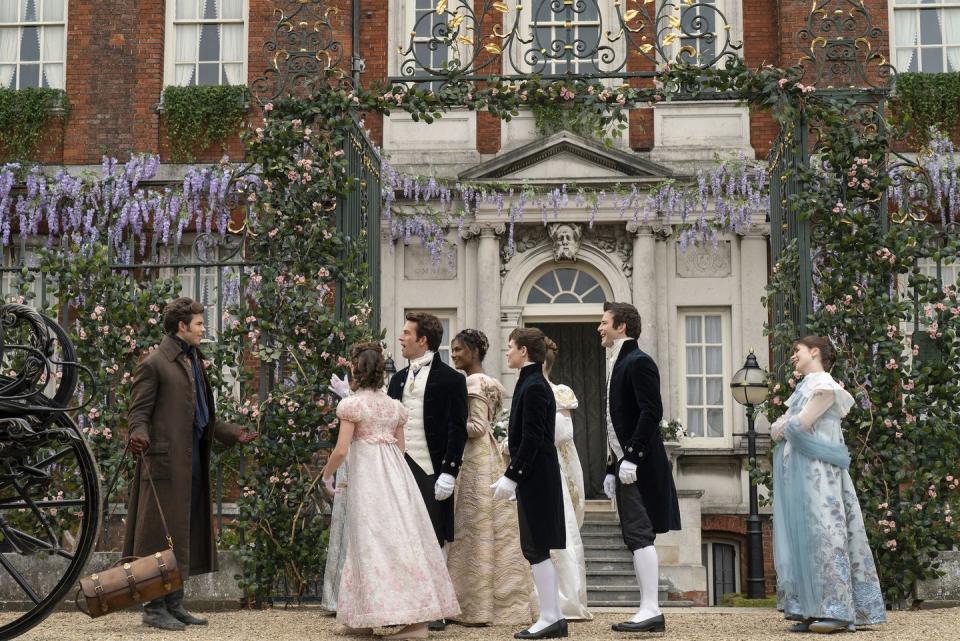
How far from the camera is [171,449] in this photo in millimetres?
7398

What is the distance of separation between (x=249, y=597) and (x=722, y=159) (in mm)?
8970

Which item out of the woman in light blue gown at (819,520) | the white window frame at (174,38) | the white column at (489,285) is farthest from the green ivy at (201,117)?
the woman in light blue gown at (819,520)

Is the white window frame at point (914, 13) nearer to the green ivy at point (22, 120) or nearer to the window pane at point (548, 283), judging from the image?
the window pane at point (548, 283)

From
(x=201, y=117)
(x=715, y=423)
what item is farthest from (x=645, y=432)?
(x=201, y=117)

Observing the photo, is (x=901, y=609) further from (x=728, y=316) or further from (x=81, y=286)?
(x=728, y=316)

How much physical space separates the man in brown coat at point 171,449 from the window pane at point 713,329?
9.44 metres

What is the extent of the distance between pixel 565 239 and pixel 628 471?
29.7 ft

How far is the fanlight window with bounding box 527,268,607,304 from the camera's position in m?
16.2

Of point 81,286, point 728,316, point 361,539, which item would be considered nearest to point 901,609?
point 361,539

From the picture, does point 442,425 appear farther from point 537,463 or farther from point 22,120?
point 22,120

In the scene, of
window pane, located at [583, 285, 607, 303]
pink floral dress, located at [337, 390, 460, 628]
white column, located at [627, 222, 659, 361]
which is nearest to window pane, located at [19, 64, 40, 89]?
window pane, located at [583, 285, 607, 303]

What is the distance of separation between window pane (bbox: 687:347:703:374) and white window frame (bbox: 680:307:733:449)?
0.14ft

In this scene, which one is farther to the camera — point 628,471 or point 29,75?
point 29,75

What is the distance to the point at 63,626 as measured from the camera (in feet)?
25.2
